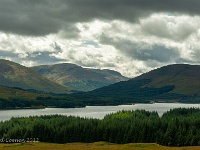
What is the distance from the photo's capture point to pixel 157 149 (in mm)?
122875

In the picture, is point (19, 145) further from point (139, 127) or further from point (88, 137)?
point (139, 127)

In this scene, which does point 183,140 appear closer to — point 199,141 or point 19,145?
point 199,141

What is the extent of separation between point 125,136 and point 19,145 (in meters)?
48.3

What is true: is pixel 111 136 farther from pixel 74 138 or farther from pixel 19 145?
pixel 19 145

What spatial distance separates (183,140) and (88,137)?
4372cm

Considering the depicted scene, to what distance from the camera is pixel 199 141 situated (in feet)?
485

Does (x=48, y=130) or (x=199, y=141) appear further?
(x=48, y=130)

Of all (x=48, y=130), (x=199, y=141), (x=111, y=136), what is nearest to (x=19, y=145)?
(x=48, y=130)

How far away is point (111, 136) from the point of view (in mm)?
158250

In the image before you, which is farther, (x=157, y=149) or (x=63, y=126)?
(x=63, y=126)

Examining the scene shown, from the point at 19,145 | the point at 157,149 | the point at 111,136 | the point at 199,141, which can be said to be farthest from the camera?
the point at 111,136

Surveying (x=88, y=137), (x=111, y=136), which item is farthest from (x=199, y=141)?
(x=88, y=137)

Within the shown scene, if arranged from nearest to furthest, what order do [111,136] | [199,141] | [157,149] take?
[157,149], [199,141], [111,136]

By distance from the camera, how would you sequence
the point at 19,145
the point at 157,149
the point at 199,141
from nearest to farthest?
the point at 157,149, the point at 19,145, the point at 199,141
